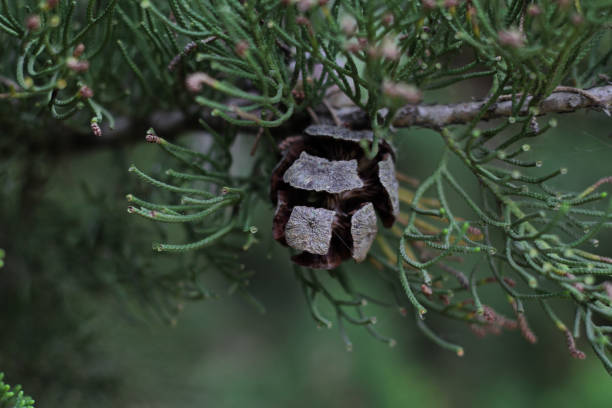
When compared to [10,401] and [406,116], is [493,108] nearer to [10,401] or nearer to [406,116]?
[406,116]

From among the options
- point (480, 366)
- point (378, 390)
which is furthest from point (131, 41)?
point (480, 366)

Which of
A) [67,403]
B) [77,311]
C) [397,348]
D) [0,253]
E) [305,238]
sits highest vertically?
[0,253]

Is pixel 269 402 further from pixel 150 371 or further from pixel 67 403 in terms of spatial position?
pixel 67 403

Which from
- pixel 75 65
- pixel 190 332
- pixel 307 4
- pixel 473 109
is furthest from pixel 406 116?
pixel 190 332

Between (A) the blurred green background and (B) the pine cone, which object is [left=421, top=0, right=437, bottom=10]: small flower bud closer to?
(B) the pine cone

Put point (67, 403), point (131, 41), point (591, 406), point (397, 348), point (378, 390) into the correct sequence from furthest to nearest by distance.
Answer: point (397, 348), point (378, 390), point (591, 406), point (67, 403), point (131, 41)

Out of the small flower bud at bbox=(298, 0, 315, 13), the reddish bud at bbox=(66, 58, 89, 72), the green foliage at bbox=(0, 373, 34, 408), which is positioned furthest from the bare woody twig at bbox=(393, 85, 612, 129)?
the green foliage at bbox=(0, 373, 34, 408)
